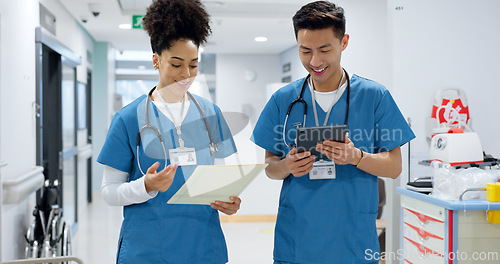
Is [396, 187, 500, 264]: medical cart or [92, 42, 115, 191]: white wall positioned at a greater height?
[92, 42, 115, 191]: white wall

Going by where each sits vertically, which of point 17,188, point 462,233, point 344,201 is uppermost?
point 344,201

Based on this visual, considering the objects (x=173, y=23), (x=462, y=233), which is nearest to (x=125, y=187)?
(x=173, y=23)

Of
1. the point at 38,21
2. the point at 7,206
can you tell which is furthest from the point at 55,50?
the point at 7,206

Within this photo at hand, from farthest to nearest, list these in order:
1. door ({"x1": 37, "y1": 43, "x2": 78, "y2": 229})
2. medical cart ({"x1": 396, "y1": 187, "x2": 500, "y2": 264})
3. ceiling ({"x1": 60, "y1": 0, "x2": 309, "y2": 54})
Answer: ceiling ({"x1": 60, "y1": 0, "x2": 309, "y2": 54}) → door ({"x1": 37, "y1": 43, "x2": 78, "y2": 229}) → medical cart ({"x1": 396, "y1": 187, "x2": 500, "y2": 264})

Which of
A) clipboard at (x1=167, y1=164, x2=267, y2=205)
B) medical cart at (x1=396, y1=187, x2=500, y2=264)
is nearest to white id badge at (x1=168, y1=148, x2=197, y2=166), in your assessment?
clipboard at (x1=167, y1=164, x2=267, y2=205)

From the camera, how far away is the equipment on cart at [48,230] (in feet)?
12.6

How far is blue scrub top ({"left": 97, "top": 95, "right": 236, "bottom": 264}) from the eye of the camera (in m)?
1.54

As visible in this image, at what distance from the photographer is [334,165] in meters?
1.68

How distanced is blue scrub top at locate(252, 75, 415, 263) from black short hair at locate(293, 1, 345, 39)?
237 millimetres

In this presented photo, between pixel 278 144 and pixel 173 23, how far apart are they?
561 millimetres

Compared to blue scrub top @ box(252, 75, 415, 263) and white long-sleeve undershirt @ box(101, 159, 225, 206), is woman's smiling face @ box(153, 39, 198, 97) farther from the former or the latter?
blue scrub top @ box(252, 75, 415, 263)

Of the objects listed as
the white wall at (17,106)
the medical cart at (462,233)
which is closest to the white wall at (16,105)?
the white wall at (17,106)

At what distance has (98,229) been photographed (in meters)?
6.30

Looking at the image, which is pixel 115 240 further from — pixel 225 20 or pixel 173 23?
pixel 173 23
